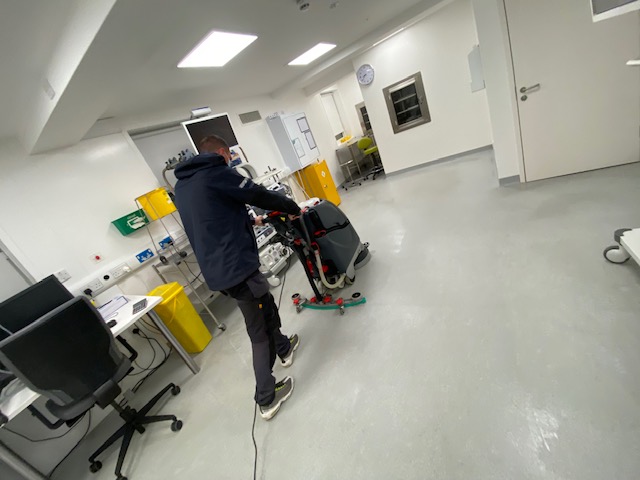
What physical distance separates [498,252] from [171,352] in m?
3.43

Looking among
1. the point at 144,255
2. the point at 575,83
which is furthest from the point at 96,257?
the point at 575,83

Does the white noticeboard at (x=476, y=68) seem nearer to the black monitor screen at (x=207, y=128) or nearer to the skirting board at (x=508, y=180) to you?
the skirting board at (x=508, y=180)

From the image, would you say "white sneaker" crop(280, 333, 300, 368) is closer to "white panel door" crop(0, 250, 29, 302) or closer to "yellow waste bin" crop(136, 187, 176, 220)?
"yellow waste bin" crop(136, 187, 176, 220)

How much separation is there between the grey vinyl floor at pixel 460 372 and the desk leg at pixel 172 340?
0.11 meters

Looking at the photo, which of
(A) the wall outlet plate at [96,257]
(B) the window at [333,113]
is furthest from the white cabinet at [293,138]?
(A) the wall outlet plate at [96,257]

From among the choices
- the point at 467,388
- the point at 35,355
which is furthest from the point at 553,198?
the point at 35,355

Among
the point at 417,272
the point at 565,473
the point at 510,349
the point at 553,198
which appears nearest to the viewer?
the point at 565,473

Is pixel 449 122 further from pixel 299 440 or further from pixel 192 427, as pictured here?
pixel 192 427

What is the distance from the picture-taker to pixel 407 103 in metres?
5.34

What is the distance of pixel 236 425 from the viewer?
5.87 ft

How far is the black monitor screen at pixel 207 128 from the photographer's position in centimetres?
341

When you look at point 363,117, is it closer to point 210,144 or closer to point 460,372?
point 210,144

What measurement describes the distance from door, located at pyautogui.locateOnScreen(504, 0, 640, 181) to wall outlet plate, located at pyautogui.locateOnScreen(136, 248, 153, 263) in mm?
4475

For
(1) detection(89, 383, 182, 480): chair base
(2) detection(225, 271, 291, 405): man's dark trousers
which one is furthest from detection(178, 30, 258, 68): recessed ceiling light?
(1) detection(89, 383, 182, 480): chair base
